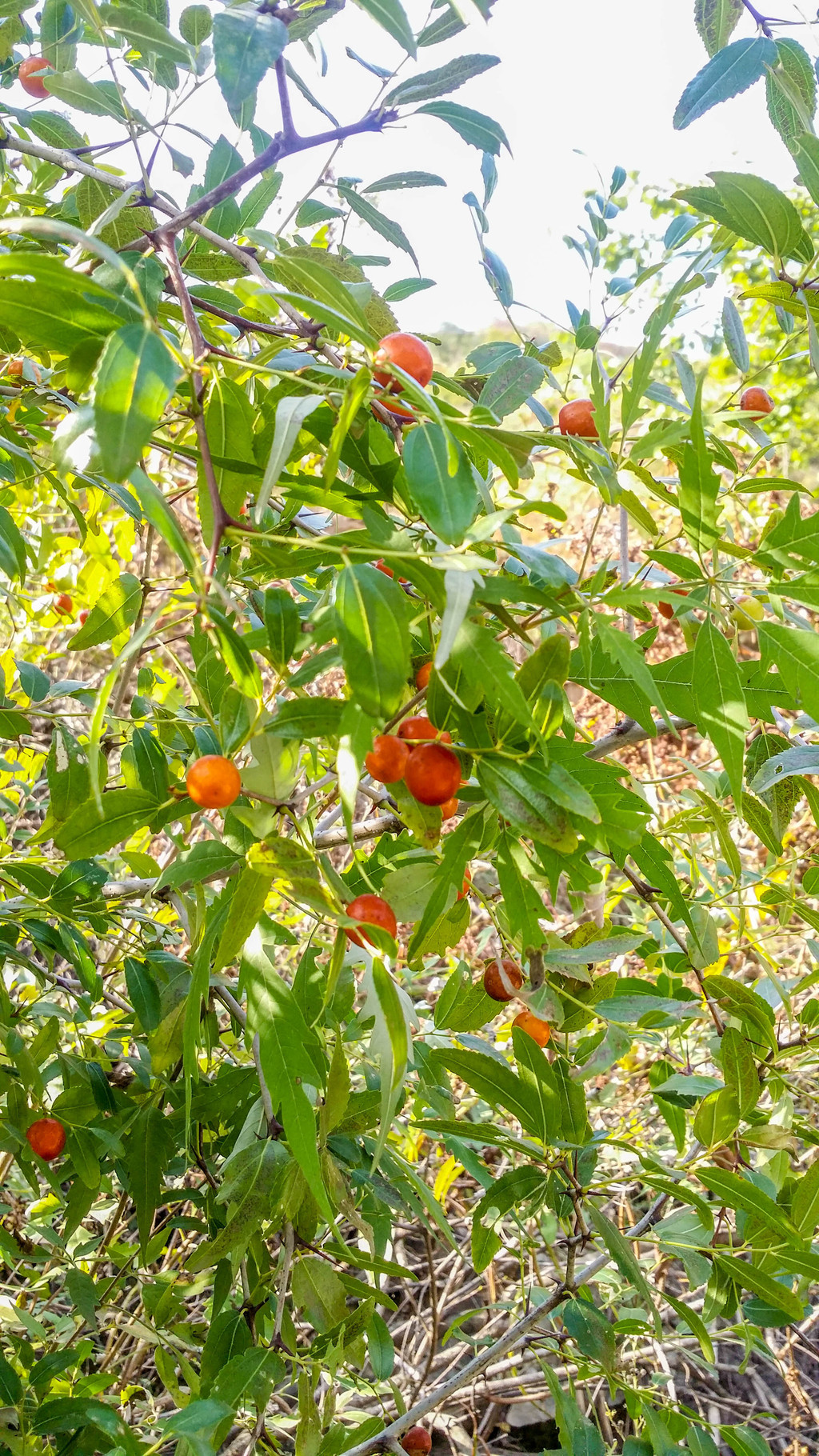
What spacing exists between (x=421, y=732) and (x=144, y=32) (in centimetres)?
46

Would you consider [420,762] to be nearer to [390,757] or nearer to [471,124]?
[390,757]

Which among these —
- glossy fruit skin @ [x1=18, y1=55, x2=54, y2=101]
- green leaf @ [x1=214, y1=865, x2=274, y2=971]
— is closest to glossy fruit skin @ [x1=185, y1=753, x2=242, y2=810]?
green leaf @ [x1=214, y1=865, x2=274, y2=971]

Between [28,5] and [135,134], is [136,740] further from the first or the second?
[28,5]

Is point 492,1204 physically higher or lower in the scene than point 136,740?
lower

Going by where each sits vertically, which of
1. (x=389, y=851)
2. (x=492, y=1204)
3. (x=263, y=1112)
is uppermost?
(x=389, y=851)

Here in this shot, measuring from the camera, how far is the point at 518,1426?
186 centimetres

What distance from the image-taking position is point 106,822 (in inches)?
27.0

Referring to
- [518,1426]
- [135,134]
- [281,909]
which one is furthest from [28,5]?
[518,1426]

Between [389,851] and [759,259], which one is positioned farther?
[759,259]

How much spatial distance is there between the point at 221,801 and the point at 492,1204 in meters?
0.53

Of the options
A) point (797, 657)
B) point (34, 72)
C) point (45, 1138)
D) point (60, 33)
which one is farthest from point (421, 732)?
point (34, 72)

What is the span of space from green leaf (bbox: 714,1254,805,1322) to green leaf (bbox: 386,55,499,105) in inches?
35.8

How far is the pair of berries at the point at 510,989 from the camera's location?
0.78 m

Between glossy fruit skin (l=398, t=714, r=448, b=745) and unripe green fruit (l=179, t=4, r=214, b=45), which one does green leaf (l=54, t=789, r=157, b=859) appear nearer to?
glossy fruit skin (l=398, t=714, r=448, b=745)
